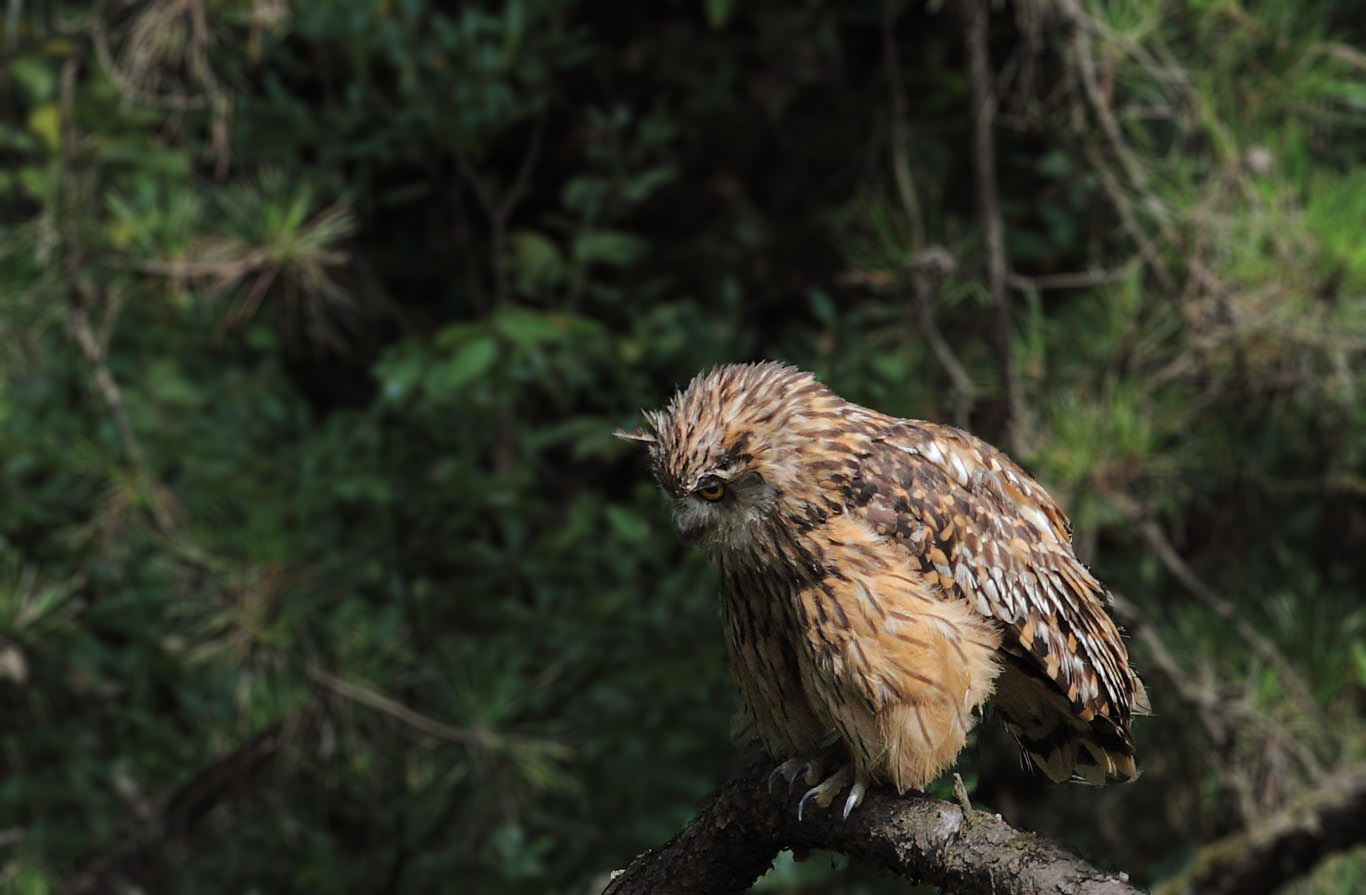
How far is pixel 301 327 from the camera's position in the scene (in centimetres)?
445

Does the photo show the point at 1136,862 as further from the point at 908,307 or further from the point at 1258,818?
the point at 908,307

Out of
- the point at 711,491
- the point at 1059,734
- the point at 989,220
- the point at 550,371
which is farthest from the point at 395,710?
the point at 711,491

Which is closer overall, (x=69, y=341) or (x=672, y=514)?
(x=672, y=514)

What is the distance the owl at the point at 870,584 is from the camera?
180cm

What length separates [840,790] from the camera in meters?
1.88

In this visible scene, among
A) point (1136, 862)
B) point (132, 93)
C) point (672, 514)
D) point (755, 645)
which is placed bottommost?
point (1136, 862)

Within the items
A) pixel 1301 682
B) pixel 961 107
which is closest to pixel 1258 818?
pixel 1301 682

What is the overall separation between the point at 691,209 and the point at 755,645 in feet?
8.77

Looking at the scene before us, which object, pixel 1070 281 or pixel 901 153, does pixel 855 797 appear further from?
pixel 901 153

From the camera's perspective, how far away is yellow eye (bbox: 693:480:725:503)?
5.77 feet

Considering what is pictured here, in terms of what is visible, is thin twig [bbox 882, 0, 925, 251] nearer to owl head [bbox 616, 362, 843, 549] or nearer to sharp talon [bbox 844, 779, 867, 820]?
owl head [bbox 616, 362, 843, 549]

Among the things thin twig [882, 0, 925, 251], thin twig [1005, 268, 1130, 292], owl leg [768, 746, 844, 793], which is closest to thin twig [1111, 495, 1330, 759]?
thin twig [1005, 268, 1130, 292]

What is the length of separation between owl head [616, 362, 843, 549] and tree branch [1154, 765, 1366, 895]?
5.99 feet

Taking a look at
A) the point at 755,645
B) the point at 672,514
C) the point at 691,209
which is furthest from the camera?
the point at 691,209
